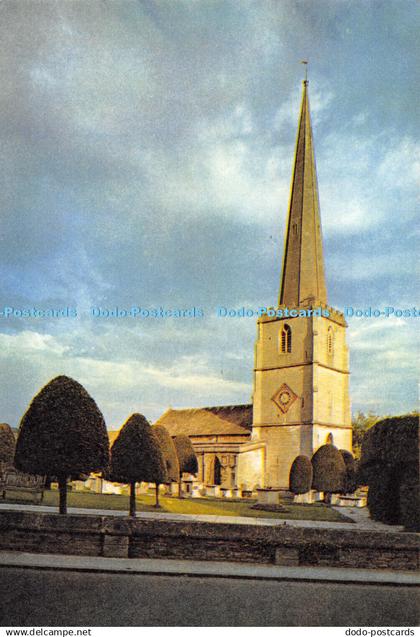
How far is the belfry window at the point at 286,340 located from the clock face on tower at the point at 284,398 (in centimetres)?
378

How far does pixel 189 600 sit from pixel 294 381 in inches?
1793

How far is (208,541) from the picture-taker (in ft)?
35.1

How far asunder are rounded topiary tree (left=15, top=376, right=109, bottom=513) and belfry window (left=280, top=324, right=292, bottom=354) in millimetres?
41434

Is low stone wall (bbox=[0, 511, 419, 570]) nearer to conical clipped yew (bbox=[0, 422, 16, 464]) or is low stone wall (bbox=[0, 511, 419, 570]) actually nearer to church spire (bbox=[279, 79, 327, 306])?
conical clipped yew (bbox=[0, 422, 16, 464])

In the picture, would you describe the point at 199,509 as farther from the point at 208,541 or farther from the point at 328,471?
the point at 328,471

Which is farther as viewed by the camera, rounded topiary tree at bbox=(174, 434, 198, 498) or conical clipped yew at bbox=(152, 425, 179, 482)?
rounded topiary tree at bbox=(174, 434, 198, 498)

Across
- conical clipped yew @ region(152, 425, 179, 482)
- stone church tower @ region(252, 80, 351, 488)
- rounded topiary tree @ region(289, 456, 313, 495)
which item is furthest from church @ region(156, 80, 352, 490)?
conical clipped yew @ region(152, 425, 179, 482)

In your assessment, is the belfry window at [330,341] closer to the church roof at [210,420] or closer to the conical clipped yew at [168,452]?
the church roof at [210,420]

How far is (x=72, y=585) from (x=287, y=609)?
349cm

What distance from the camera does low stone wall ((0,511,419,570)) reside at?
34.7 feet

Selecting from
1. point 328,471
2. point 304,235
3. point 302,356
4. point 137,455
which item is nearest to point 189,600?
point 137,455

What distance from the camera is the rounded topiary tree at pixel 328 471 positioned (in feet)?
126

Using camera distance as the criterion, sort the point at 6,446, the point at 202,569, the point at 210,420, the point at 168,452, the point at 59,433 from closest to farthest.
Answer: the point at 202,569 < the point at 59,433 < the point at 6,446 < the point at 168,452 < the point at 210,420

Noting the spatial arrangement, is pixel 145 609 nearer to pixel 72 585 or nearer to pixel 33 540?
pixel 72 585
